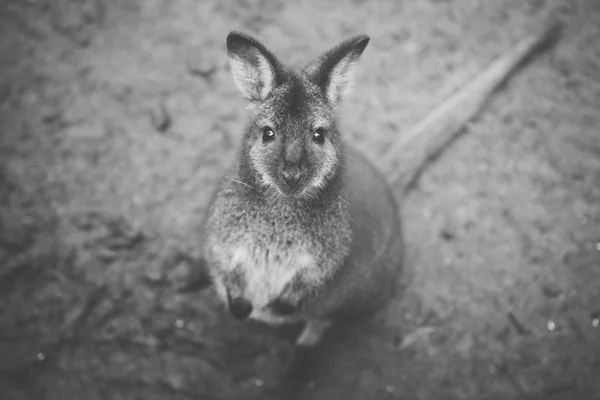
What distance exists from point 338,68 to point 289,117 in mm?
350

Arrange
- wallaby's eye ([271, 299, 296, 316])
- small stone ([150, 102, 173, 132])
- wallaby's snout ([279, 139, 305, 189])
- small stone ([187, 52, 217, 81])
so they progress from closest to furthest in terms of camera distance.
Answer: wallaby's snout ([279, 139, 305, 189]), wallaby's eye ([271, 299, 296, 316]), small stone ([150, 102, 173, 132]), small stone ([187, 52, 217, 81])

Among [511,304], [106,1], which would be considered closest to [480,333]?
[511,304]

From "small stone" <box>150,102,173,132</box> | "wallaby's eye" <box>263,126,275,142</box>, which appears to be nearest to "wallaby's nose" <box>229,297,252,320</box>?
"wallaby's eye" <box>263,126,275,142</box>

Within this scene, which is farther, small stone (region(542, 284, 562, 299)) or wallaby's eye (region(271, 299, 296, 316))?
small stone (region(542, 284, 562, 299))

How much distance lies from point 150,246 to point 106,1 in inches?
97.0

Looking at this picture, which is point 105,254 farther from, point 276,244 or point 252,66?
point 252,66

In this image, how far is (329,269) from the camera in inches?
95.2

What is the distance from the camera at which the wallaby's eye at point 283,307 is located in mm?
2491

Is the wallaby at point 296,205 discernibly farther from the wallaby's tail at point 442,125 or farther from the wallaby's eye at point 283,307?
the wallaby's tail at point 442,125

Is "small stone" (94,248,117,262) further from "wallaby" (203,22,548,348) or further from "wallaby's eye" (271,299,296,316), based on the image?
"wallaby's eye" (271,299,296,316)

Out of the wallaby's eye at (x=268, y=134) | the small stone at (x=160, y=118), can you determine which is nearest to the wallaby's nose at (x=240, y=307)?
the wallaby's eye at (x=268, y=134)

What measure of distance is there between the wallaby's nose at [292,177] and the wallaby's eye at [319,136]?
0.23 m

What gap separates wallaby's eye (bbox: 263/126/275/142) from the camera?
216cm

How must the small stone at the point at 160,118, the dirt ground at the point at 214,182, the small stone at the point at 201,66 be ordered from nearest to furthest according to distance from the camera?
1. the dirt ground at the point at 214,182
2. the small stone at the point at 160,118
3. the small stone at the point at 201,66
